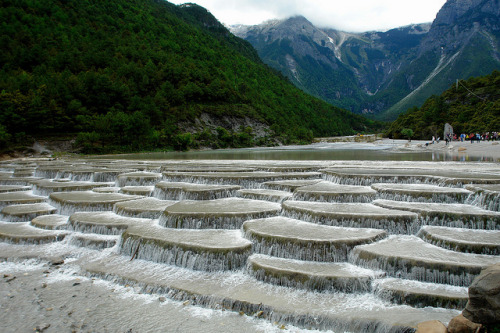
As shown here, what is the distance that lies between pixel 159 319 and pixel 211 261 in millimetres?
2320

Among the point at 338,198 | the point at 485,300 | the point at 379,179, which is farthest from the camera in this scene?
the point at 379,179

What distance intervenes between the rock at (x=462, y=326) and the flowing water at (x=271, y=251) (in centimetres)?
90

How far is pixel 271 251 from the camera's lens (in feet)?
31.1

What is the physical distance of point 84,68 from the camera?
72.1 m

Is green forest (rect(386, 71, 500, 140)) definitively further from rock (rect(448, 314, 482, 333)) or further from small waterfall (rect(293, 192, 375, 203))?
rock (rect(448, 314, 482, 333))

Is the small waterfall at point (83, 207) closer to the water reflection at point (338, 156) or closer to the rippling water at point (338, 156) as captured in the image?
the rippling water at point (338, 156)

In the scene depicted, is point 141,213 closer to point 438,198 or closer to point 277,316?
point 277,316

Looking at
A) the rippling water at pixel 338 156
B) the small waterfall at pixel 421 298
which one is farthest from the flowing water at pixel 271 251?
the rippling water at pixel 338 156

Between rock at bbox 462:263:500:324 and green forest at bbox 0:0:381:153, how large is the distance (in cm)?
5130

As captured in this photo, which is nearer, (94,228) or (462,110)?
(94,228)

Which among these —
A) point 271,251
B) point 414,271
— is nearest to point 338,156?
point 271,251

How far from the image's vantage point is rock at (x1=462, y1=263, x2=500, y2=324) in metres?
5.20

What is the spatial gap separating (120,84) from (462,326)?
235 ft

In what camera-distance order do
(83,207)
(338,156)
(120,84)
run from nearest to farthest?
(83,207) → (338,156) → (120,84)
